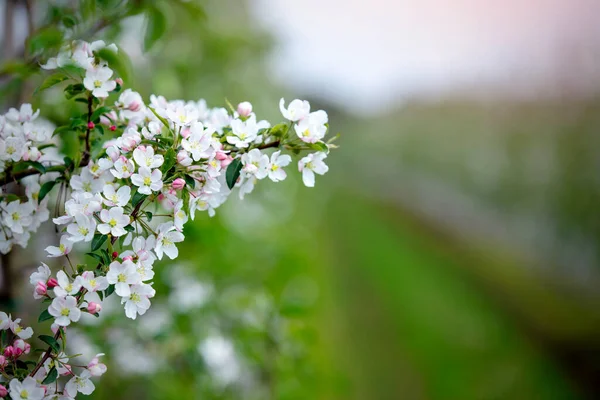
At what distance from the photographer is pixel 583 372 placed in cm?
372

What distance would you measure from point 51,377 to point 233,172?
47 centimetres

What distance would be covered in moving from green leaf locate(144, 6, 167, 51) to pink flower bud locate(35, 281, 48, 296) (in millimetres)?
611

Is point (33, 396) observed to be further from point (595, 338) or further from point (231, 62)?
point (595, 338)

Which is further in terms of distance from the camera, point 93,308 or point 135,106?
point 135,106

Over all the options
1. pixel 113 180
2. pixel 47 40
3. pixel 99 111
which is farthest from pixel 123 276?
pixel 47 40

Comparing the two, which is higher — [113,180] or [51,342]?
[113,180]

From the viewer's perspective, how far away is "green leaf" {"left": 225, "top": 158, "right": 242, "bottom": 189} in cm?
88

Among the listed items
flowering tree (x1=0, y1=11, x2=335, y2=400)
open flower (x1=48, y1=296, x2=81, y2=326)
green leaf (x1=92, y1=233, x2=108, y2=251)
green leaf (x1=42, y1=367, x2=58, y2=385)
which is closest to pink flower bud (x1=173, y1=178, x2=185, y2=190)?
flowering tree (x1=0, y1=11, x2=335, y2=400)

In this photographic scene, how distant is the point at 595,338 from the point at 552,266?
1.38 metres

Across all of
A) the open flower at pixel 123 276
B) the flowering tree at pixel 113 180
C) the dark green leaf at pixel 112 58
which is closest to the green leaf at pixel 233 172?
the flowering tree at pixel 113 180

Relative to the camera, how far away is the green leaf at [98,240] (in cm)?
81

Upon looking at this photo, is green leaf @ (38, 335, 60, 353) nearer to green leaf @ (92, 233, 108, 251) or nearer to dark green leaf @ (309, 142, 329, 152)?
green leaf @ (92, 233, 108, 251)

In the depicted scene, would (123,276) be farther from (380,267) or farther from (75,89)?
(380,267)

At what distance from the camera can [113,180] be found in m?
0.88
